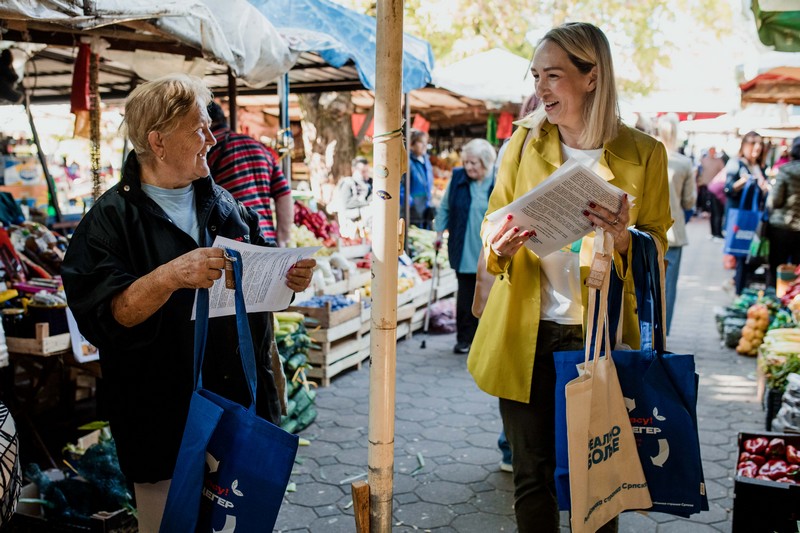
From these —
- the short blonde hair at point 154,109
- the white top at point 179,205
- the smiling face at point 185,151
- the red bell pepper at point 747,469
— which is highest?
the short blonde hair at point 154,109

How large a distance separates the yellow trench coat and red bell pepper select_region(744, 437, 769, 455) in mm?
1398

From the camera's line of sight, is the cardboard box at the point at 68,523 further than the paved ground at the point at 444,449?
No

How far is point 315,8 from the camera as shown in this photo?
267 inches

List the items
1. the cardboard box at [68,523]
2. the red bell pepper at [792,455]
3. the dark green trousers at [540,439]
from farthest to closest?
the red bell pepper at [792,455]
the cardboard box at [68,523]
the dark green trousers at [540,439]

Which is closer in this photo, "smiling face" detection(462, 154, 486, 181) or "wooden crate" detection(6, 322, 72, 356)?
"wooden crate" detection(6, 322, 72, 356)

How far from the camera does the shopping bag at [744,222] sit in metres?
9.53

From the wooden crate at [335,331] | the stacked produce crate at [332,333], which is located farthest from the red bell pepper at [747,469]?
the wooden crate at [335,331]

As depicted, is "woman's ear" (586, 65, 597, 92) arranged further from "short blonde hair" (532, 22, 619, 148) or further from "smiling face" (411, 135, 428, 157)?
"smiling face" (411, 135, 428, 157)

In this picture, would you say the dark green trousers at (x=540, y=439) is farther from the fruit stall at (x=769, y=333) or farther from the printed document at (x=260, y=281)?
the fruit stall at (x=769, y=333)

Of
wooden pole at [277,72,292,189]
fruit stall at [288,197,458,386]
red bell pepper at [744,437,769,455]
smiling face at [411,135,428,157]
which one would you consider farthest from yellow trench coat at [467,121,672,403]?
smiling face at [411,135,428,157]

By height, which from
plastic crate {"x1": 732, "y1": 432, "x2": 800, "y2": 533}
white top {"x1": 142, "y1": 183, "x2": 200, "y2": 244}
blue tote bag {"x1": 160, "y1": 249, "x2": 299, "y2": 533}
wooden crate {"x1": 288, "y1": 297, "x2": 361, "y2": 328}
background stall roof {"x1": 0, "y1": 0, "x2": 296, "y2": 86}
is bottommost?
wooden crate {"x1": 288, "y1": 297, "x2": 361, "y2": 328}

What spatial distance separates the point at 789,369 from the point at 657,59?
719 inches

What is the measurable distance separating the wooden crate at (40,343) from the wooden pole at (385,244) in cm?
257

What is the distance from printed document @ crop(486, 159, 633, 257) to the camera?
2.03 meters
